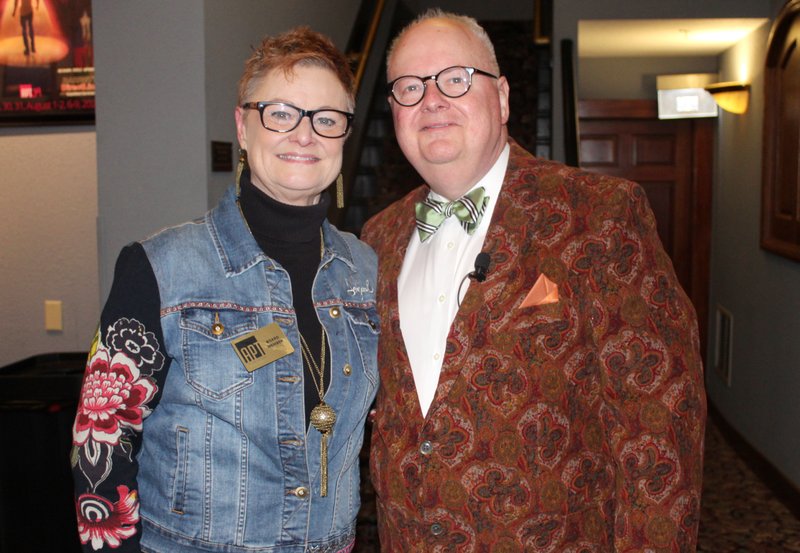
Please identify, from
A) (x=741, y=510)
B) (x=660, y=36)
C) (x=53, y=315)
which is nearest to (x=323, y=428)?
(x=53, y=315)

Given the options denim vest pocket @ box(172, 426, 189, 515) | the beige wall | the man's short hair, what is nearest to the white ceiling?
the beige wall

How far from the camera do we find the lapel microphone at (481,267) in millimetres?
1803

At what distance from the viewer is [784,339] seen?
4.86 metres

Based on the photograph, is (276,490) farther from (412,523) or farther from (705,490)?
(705,490)

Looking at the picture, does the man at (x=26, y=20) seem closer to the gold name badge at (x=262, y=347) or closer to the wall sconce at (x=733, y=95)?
the gold name badge at (x=262, y=347)

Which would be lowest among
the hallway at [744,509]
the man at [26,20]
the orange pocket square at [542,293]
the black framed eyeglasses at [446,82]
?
the hallway at [744,509]

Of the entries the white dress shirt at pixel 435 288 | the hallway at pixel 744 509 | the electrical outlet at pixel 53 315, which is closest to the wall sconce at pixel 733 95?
the hallway at pixel 744 509

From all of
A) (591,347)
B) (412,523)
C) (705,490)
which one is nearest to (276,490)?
(412,523)

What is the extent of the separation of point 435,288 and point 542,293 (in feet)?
0.94

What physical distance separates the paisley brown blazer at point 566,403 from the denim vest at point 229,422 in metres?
0.23

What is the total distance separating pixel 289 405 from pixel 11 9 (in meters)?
3.54

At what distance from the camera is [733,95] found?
19.2 feet

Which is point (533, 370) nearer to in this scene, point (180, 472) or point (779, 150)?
point (180, 472)

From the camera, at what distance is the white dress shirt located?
187cm
